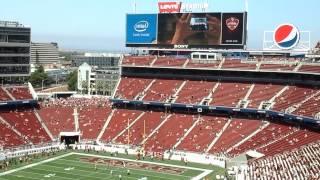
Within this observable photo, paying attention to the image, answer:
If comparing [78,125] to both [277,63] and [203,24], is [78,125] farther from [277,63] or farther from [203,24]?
[277,63]

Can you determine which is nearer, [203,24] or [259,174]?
[259,174]

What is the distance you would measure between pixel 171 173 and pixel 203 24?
23.9m

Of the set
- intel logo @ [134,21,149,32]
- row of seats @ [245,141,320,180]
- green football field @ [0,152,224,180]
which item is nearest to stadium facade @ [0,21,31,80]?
intel logo @ [134,21,149,32]

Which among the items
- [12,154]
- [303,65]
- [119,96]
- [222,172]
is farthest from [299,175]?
[119,96]

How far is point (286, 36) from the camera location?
5912 centimetres

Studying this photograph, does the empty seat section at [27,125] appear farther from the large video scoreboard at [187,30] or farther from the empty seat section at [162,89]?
the large video scoreboard at [187,30]

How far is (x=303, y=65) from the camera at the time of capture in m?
57.1

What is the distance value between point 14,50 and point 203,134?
24.6 metres

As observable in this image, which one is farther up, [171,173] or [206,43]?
[206,43]

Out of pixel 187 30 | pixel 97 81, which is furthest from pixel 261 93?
pixel 97 81

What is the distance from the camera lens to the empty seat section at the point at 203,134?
5381 centimetres

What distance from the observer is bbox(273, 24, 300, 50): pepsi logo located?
192ft

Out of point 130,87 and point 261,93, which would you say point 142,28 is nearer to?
point 130,87

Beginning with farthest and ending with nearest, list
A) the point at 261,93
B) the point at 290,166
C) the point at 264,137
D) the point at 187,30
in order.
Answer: the point at 187,30
the point at 261,93
the point at 264,137
the point at 290,166
